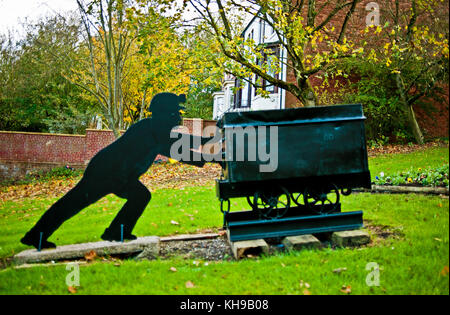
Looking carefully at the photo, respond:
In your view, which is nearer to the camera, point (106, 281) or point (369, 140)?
point (106, 281)

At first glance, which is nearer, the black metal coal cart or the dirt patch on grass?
the black metal coal cart

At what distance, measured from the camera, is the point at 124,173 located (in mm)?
4711

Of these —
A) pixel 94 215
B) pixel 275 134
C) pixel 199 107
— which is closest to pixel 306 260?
pixel 275 134

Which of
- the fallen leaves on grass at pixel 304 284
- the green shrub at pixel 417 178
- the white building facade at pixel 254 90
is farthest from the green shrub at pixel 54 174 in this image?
the fallen leaves on grass at pixel 304 284

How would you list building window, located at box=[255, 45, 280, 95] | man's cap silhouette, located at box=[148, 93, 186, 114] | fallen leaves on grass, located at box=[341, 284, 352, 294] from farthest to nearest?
building window, located at box=[255, 45, 280, 95], man's cap silhouette, located at box=[148, 93, 186, 114], fallen leaves on grass, located at box=[341, 284, 352, 294]

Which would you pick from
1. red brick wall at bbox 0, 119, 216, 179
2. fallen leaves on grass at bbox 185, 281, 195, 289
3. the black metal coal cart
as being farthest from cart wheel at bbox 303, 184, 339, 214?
red brick wall at bbox 0, 119, 216, 179

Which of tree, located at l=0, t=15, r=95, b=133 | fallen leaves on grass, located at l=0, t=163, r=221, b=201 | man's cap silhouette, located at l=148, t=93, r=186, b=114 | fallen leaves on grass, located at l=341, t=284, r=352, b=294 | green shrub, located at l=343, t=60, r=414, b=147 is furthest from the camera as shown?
tree, located at l=0, t=15, r=95, b=133

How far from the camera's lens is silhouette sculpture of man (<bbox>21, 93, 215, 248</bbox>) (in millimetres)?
4531

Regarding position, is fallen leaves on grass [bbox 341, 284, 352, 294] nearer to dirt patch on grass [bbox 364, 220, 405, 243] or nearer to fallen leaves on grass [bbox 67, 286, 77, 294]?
dirt patch on grass [bbox 364, 220, 405, 243]

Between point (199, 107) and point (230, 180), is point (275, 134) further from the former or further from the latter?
point (199, 107)

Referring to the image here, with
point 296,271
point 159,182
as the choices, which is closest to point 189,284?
point 296,271

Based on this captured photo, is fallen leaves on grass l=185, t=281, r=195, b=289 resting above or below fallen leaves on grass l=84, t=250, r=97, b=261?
above

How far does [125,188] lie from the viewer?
15.6 feet
